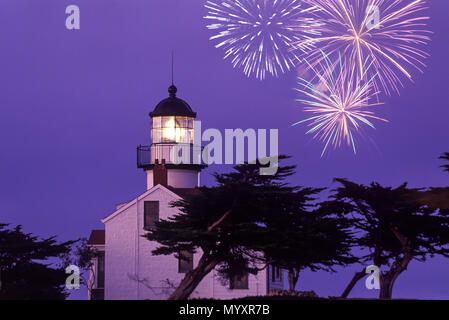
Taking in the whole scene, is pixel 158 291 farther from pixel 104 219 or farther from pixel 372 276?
pixel 372 276

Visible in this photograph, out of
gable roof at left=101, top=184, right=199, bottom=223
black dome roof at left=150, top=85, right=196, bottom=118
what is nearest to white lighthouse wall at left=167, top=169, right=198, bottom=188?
gable roof at left=101, top=184, right=199, bottom=223

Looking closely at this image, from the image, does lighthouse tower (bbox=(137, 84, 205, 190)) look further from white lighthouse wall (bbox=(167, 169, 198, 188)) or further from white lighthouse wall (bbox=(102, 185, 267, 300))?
white lighthouse wall (bbox=(102, 185, 267, 300))

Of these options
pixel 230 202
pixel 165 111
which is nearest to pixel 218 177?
pixel 230 202

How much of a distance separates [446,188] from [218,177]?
12650 millimetres

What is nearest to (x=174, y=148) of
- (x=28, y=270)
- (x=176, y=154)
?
(x=176, y=154)

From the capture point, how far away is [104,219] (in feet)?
206

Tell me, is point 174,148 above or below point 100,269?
above

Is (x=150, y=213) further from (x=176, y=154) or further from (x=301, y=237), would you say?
(x=301, y=237)

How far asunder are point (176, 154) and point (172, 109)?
286 centimetres

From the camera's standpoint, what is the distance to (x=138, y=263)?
62.3 meters

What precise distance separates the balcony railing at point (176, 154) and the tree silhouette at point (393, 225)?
1114 centimetres
